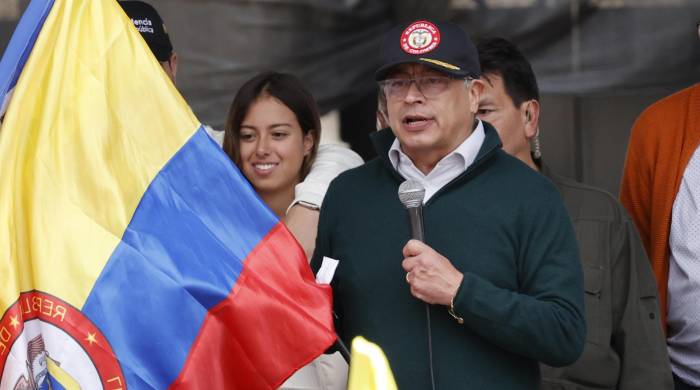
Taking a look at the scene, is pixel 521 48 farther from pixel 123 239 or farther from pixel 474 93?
pixel 123 239

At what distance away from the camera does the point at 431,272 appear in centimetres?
362

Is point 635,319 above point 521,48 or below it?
below

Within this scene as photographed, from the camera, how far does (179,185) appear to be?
3809 millimetres

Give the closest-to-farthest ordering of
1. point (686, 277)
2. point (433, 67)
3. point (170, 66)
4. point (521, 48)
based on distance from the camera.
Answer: point (433, 67) < point (686, 277) < point (170, 66) < point (521, 48)

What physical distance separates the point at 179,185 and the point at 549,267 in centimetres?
101

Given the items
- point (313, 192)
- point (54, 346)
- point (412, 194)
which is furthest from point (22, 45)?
point (313, 192)

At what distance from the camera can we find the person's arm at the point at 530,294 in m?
3.59

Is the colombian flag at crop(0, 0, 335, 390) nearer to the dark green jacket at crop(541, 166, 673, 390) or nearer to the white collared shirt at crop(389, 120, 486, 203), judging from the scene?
the white collared shirt at crop(389, 120, 486, 203)

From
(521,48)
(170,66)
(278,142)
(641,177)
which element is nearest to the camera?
(278,142)

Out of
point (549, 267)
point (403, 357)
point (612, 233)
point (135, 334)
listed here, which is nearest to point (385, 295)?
point (403, 357)

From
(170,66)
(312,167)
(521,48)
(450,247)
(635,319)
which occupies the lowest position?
(635,319)

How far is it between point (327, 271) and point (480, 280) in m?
0.48

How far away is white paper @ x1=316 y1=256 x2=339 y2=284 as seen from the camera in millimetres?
3881

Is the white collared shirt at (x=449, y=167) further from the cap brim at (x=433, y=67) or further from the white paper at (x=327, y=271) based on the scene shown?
the white paper at (x=327, y=271)
